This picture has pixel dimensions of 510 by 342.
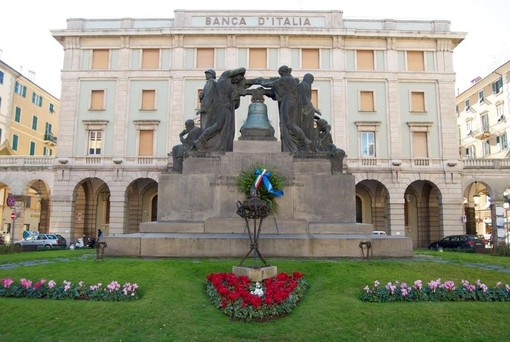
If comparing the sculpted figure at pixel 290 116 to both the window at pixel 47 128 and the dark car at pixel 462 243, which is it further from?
the window at pixel 47 128

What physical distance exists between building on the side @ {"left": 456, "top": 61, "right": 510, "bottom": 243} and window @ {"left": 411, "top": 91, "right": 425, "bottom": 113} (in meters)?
6.25

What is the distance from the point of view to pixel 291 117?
14148 millimetres

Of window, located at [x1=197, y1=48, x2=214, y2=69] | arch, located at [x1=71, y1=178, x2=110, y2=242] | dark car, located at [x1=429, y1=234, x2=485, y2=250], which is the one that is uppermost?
window, located at [x1=197, y1=48, x2=214, y2=69]

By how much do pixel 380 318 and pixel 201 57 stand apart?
3632 centimetres

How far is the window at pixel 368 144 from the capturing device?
3866cm

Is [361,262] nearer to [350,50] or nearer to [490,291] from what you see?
[490,291]

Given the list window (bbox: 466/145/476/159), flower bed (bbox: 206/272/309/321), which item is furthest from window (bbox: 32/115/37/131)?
window (bbox: 466/145/476/159)

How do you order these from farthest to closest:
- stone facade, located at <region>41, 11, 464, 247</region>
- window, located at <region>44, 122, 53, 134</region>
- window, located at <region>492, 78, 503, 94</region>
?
window, located at <region>44, 122, 53, 134</region> < window, located at <region>492, 78, 503, 94</region> < stone facade, located at <region>41, 11, 464, 247</region>

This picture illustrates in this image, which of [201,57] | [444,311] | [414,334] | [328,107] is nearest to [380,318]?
[414,334]

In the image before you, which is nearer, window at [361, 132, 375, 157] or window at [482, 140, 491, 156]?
window at [361, 132, 375, 157]

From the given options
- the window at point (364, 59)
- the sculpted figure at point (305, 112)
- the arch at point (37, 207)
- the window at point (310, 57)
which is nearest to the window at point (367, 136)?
the window at point (364, 59)

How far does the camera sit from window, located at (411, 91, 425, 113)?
3942 centimetres

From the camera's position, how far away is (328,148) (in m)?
14.5

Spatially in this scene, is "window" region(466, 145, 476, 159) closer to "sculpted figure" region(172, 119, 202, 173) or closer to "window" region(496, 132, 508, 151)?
"window" region(496, 132, 508, 151)
